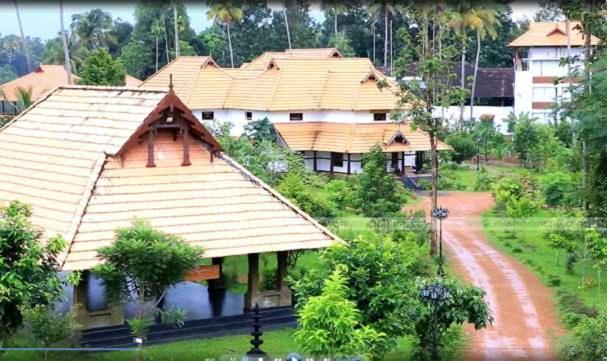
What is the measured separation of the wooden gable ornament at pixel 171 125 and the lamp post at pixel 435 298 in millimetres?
4768

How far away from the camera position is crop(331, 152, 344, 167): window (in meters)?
31.3

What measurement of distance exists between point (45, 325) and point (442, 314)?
4.75 metres

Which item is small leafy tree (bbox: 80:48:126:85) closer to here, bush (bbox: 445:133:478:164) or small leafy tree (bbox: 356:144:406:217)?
small leafy tree (bbox: 356:144:406:217)

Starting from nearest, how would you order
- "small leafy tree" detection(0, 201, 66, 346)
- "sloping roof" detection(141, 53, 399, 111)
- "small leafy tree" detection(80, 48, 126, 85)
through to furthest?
"small leafy tree" detection(0, 201, 66, 346) < "small leafy tree" detection(80, 48, 126, 85) < "sloping roof" detection(141, 53, 399, 111)

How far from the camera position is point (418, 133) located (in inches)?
1272

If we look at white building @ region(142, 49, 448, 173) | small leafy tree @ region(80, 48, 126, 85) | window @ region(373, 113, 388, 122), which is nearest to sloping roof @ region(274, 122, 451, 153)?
white building @ region(142, 49, 448, 173)

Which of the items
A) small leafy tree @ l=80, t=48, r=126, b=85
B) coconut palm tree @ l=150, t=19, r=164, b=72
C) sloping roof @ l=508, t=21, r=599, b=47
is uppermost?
coconut palm tree @ l=150, t=19, r=164, b=72

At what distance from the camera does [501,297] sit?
16484 millimetres

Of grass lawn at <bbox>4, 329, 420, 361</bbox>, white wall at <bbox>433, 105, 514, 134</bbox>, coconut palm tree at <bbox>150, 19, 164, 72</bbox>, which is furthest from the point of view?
coconut palm tree at <bbox>150, 19, 164, 72</bbox>

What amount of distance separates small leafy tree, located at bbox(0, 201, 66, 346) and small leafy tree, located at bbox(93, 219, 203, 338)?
1482mm

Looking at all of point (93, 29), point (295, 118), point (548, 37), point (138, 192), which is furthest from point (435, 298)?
point (93, 29)

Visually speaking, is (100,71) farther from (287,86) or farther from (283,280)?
(283,280)

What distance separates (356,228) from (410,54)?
12.9 feet

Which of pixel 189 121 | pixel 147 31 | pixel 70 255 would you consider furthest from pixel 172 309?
pixel 147 31
